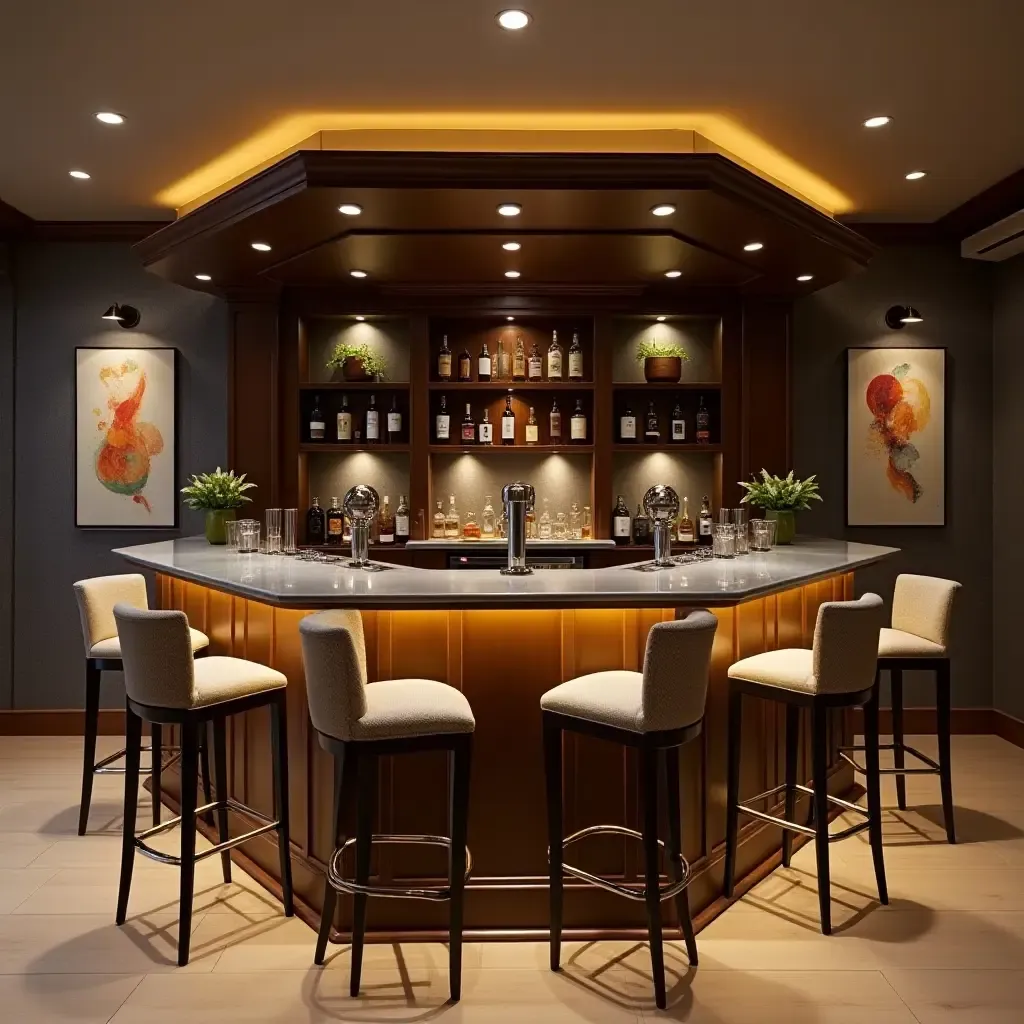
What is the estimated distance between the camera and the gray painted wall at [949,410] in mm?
5352

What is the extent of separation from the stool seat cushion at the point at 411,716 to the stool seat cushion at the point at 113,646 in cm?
127

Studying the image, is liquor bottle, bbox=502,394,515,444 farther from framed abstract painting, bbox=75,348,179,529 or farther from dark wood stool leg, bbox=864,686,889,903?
dark wood stool leg, bbox=864,686,889,903

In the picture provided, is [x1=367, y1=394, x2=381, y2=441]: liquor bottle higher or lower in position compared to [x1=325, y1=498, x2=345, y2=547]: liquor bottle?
higher

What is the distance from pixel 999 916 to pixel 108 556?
186 inches

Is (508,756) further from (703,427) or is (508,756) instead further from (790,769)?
(703,427)

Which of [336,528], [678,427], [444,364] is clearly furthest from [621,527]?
[336,528]

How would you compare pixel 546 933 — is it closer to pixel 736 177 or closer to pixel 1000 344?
pixel 736 177

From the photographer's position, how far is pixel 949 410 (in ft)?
17.6

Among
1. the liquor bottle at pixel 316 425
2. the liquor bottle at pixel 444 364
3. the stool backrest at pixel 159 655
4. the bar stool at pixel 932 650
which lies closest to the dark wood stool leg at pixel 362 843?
the stool backrest at pixel 159 655

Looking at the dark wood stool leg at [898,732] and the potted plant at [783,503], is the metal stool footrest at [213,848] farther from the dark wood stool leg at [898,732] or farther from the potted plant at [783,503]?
the potted plant at [783,503]

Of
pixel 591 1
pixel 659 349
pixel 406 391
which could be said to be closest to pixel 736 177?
pixel 591 1

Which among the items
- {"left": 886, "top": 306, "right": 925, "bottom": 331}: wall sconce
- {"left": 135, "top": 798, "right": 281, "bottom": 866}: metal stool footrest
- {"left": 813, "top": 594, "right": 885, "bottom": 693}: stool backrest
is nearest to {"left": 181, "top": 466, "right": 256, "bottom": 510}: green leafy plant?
{"left": 135, "top": 798, "right": 281, "bottom": 866}: metal stool footrest

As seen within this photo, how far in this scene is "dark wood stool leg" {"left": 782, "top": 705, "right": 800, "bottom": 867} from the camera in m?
3.42

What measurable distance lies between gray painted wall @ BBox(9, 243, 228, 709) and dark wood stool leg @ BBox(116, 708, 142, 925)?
2.54 m
